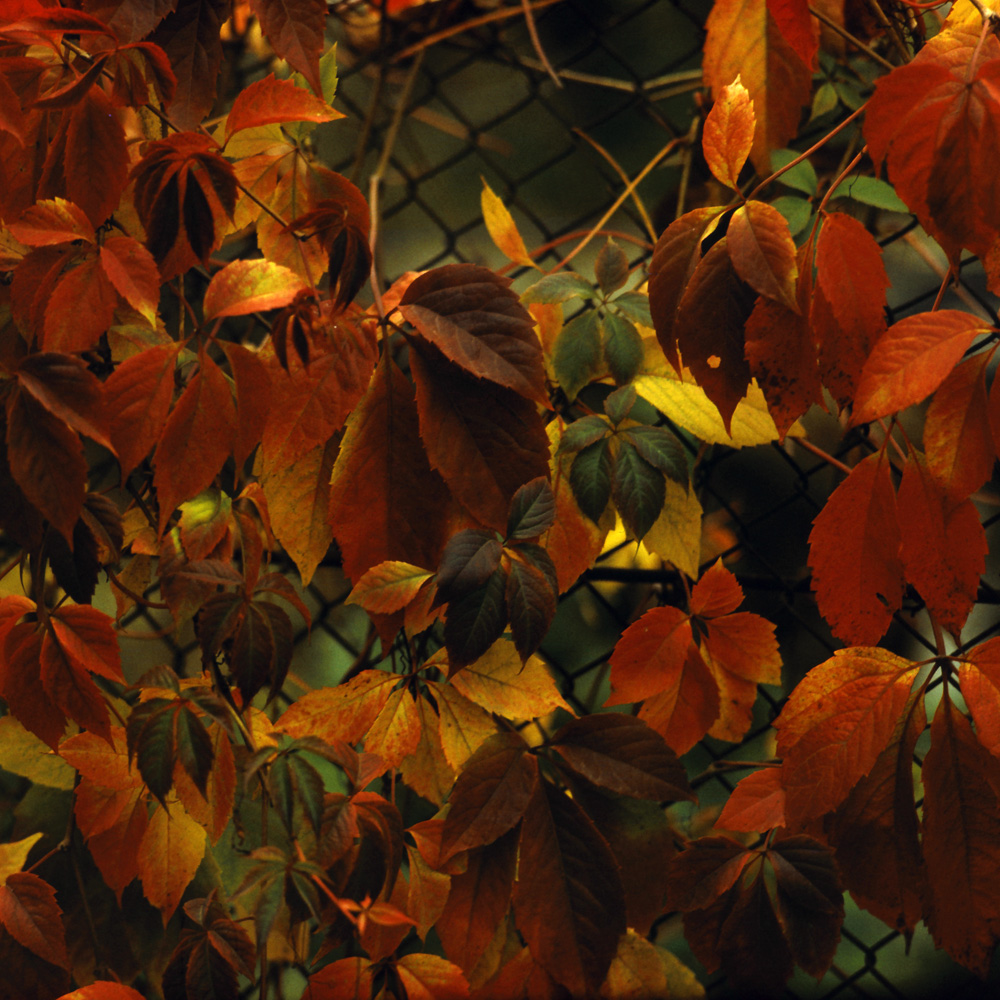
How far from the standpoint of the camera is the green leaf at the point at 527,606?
0.53 metres

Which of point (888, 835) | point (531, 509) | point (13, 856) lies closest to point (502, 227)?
point (531, 509)

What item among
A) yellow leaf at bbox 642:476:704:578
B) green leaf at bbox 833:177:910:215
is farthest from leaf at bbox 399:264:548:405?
green leaf at bbox 833:177:910:215

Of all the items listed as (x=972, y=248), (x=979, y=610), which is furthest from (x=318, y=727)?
(x=979, y=610)

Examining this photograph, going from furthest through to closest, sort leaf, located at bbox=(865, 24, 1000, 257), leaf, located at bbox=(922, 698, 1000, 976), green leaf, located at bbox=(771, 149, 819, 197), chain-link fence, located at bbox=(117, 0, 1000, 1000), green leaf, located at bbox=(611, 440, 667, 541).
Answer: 1. chain-link fence, located at bbox=(117, 0, 1000, 1000)
2. green leaf, located at bbox=(771, 149, 819, 197)
3. green leaf, located at bbox=(611, 440, 667, 541)
4. leaf, located at bbox=(922, 698, 1000, 976)
5. leaf, located at bbox=(865, 24, 1000, 257)

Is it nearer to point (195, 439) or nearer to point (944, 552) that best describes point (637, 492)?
point (944, 552)

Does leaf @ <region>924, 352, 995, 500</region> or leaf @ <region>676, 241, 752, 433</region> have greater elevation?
leaf @ <region>676, 241, 752, 433</region>

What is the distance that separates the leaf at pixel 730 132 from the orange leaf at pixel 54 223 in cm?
42

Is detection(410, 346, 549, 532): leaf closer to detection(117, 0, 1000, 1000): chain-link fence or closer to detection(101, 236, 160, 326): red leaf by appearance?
Result: detection(101, 236, 160, 326): red leaf

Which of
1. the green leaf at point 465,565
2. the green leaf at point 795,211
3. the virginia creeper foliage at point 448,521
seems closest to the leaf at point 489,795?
the virginia creeper foliage at point 448,521

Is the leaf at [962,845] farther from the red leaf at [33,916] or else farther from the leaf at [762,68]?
the red leaf at [33,916]

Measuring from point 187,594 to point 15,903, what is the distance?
0.91 feet

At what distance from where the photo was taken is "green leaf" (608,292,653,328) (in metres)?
0.71

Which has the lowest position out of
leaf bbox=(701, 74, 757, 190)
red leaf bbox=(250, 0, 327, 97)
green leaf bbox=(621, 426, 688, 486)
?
green leaf bbox=(621, 426, 688, 486)

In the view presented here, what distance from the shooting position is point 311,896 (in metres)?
0.47
